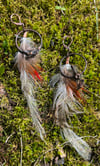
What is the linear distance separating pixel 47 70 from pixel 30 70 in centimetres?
24

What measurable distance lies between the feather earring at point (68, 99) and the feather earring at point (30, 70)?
22 centimetres

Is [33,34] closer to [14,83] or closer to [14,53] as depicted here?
[14,53]

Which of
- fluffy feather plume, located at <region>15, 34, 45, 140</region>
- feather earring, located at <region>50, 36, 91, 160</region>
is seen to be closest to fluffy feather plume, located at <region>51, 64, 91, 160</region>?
feather earring, located at <region>50, 36, 91, 160</region>

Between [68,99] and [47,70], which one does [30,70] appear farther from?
[68,99]

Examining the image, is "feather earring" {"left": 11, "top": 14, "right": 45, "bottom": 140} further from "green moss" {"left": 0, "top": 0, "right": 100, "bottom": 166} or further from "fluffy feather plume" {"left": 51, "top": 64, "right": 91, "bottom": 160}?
"fluffy feather plume" {"left": 51, "top": 64, "right": 91, "bottom": 160}

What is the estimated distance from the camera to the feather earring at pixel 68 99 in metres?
2.20

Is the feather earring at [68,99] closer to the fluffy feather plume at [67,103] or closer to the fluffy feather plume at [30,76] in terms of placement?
the fluffy feather plume at [67,103]

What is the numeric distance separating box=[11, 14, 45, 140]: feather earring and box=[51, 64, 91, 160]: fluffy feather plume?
218mm

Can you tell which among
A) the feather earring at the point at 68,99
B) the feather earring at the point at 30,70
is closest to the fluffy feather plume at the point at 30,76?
the feather earring at the point at 30,70

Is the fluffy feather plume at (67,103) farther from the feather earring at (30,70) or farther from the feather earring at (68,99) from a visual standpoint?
the feather earring at (30,70)

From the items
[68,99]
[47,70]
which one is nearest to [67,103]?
[68,99]

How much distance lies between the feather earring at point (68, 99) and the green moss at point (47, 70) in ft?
0.25

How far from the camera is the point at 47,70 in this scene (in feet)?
7.50

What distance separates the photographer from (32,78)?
2.17m
